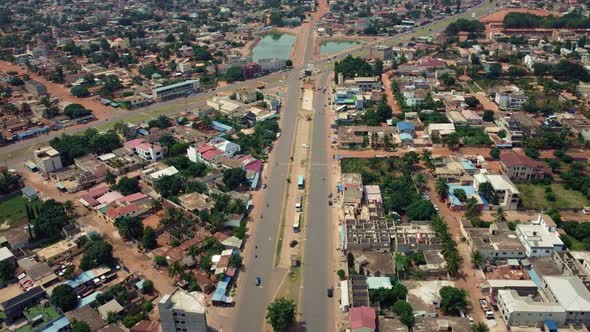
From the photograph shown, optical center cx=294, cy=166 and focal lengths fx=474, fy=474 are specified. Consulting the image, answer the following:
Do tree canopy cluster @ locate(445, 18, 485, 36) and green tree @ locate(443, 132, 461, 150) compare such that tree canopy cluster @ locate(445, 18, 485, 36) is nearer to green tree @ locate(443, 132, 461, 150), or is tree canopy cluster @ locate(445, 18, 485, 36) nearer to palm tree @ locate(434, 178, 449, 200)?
green tree @ locate(443, 132, 461, 150)

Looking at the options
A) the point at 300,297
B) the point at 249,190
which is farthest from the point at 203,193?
the point at 300,297

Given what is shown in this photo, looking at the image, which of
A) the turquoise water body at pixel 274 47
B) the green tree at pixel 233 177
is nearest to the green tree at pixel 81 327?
the green tree at pixel 233 177

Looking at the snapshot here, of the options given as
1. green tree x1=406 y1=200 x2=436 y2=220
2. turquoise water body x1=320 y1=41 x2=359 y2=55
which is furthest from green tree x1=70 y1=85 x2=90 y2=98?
green tree x1=406 y1=200 x2=436 y2=220

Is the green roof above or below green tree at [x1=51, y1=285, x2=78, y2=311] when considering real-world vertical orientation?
above

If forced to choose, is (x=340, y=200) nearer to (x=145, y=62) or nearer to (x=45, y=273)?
(x=45, y=273)

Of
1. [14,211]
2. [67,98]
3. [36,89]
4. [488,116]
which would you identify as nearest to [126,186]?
[14,211]

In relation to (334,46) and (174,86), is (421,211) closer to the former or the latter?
(174,86)
